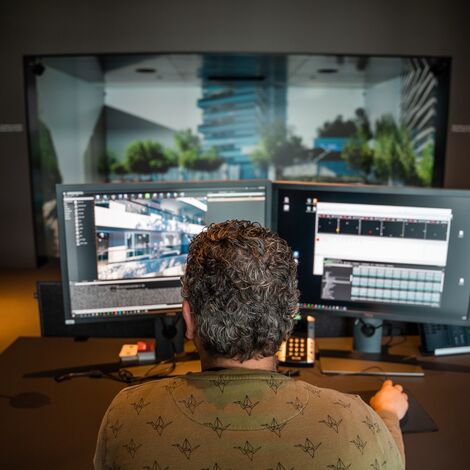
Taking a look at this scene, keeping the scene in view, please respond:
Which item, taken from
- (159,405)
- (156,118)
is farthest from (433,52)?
(159,405)

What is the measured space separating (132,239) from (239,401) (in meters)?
0.95

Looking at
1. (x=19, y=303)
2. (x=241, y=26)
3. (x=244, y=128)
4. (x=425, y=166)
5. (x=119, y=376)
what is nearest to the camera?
(x=119, y=376)

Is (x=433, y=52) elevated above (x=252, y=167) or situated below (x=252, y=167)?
above

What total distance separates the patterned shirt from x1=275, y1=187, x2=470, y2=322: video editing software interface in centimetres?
87

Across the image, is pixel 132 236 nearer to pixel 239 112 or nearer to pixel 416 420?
pixel 416 420

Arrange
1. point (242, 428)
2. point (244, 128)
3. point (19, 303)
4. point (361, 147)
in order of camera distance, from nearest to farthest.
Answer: point (242, 428) < point (19, 303) < point (361, 147) < point (244, 128)

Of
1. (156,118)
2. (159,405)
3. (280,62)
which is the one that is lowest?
(159,405)

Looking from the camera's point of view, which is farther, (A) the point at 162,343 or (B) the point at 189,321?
(A) the point at 162,343

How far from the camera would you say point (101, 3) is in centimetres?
528

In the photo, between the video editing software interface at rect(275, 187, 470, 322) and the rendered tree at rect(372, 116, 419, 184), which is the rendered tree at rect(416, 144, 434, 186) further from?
the video editing software interface at rect(275, 187, 470, 322)

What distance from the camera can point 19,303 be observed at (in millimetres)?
4496

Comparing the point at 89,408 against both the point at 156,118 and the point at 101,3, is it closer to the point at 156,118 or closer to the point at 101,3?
the point at 101,3

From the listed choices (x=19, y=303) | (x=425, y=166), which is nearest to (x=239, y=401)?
(x=19, y=303)

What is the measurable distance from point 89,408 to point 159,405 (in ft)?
2.36
